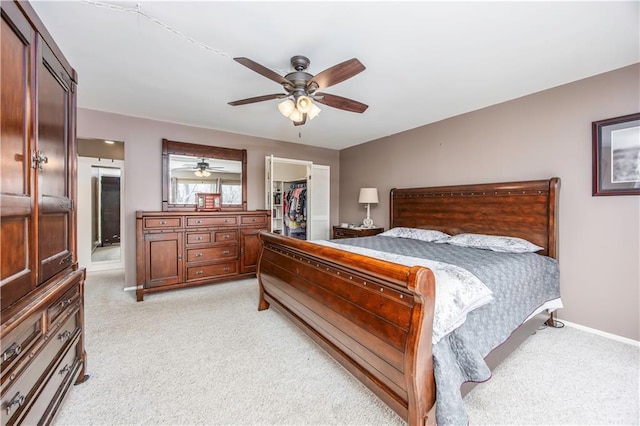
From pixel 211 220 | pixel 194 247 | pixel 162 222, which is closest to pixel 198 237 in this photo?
pixel 194 247

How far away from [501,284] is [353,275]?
1.10m

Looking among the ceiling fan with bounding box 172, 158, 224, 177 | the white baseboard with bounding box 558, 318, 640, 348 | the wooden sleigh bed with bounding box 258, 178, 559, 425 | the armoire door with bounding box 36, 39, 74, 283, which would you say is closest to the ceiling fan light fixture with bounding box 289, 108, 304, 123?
the wooden sleigh bed with bounding box 258, 178, 559, 425

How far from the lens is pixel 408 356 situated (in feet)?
4.14

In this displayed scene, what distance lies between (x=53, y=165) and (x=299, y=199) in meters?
4.52

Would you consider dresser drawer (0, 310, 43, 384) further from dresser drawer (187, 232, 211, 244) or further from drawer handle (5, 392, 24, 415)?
dresser drawer (187, 232, 211, 244)

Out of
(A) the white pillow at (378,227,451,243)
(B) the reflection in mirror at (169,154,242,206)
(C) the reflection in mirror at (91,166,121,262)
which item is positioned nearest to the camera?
(A) the white pillow at (378,227,451,243)

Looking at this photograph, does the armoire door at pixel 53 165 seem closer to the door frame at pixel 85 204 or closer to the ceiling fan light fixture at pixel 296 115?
the ceiling fan light fixture at pixel 296 115

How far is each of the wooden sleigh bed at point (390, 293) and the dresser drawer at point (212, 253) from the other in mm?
1162

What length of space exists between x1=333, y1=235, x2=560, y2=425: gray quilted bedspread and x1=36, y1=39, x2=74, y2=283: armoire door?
2.02 m

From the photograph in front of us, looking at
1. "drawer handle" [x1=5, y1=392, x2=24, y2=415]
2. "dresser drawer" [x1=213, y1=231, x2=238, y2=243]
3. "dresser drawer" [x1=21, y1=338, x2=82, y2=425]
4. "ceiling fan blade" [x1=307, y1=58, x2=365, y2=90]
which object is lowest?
"dresser drawer" [x1=21, y1=338, x2=82, y2=425]

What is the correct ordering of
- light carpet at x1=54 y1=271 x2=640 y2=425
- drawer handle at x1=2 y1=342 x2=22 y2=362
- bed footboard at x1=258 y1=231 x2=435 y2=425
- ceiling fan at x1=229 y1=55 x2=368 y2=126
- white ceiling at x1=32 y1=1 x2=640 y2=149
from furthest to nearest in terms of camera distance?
ceiling fan at x1=229 y1=55 x2=368 y2=126
white ceiling at x1=32 y1=1 x2=640 y2=149
light carpet at x1=54 y1=271 x2=640 y2=425
bed footboard at x1=258 y1=231 x2=435 y2=425
drawer handle at x1=2 y1=342 x2=22 y2=362

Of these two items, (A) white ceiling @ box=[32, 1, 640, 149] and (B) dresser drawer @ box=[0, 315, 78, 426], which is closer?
(B) dresser drawer @ box=[0, 315, 78, 426]

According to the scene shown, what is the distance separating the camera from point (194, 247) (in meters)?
3.72

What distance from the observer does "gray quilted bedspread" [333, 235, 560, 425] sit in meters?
1.29
